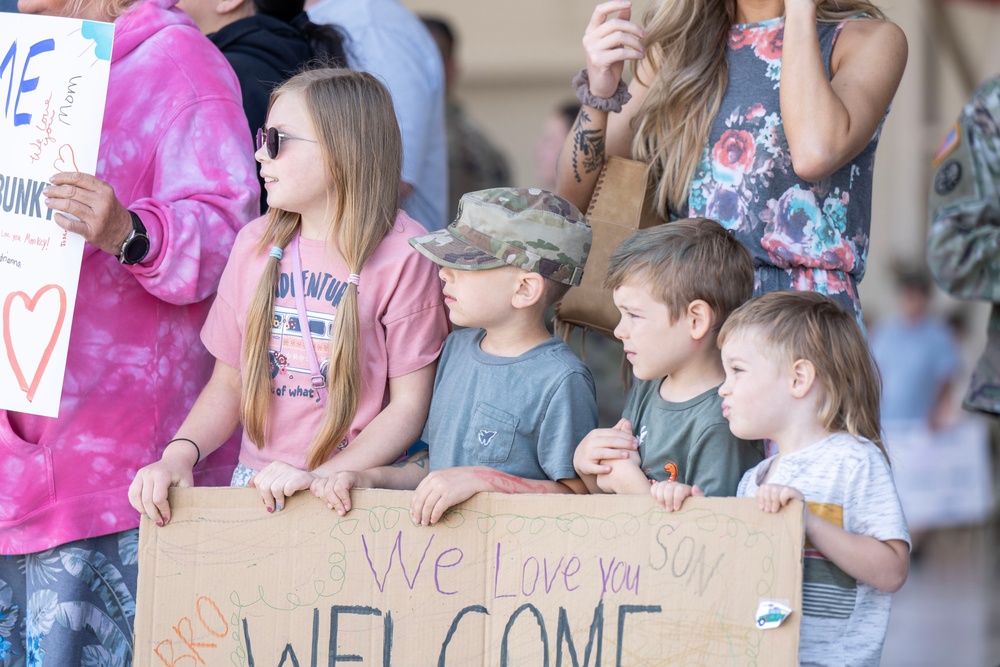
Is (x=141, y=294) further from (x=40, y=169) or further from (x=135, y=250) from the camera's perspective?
(x=40, y=169)

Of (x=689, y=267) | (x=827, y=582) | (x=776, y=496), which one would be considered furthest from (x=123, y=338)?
(x=827, y=582)

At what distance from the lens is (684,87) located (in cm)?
265

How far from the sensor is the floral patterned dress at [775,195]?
2.52 metres

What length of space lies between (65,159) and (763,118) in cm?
143

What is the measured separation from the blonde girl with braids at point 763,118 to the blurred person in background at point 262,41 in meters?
0.79

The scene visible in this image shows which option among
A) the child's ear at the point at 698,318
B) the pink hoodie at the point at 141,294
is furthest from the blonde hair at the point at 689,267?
the pink hoodie at the point at 141,294

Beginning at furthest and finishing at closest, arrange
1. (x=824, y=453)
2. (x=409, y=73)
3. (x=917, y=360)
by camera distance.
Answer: (x=917, y=360)
(x=409, y=73)
(x=824, y=453)

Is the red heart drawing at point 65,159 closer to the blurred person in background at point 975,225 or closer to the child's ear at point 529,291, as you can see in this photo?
the child's ear at point 529,291

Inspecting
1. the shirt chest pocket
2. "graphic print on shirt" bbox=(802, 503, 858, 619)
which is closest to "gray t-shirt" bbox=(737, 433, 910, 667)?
"graphic print on shirt" bbox=(802, 503, 858, 619)

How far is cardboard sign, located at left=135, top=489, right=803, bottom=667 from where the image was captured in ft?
6.84

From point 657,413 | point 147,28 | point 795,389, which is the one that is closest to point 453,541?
point 657,413

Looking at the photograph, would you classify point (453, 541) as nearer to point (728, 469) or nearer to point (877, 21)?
point (728, 469)

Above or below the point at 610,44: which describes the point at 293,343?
below

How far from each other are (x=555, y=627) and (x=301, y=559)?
505 millimetres
